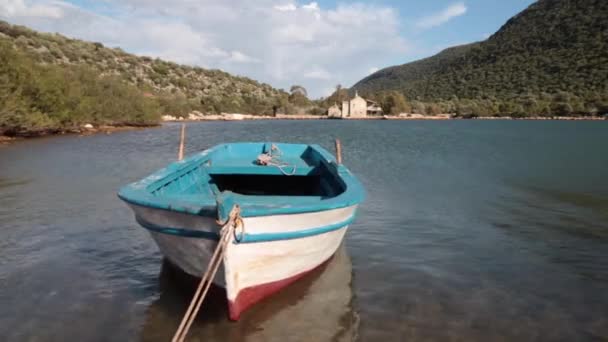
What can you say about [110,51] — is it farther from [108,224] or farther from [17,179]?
[108,224]

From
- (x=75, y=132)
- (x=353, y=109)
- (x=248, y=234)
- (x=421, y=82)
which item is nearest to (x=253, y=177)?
(x=248, y=234)

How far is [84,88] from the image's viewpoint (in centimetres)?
4481

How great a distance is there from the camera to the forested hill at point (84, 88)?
2962 centimetres

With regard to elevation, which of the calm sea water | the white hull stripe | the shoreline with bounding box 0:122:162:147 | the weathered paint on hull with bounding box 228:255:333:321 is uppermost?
the white hull stripe

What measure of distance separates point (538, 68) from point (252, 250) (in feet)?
427

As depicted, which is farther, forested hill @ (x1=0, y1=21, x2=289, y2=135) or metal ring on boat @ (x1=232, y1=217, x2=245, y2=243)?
forested hill @ (x1=0, y1=21, x2=289, y2=135)

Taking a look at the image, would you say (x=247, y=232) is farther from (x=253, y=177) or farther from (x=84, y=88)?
(x=84, y=88)

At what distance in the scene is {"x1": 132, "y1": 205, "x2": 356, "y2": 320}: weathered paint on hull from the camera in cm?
479

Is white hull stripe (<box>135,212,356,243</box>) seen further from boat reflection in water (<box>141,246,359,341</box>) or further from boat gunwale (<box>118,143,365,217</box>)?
boat reflection in water (<box>141,246,359,341</box>)

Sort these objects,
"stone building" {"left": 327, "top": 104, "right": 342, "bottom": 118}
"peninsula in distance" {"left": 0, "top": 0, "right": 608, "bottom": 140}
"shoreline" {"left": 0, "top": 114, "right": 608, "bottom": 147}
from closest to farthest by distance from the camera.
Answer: "shoreline" {"left": 0, "top": 114, "right": 608, "bottom": 147}
"peninsula in distance" {"left": 0, "top": 0, "right": 608, "bottom": 140}
"stone building" {"left": 327, "top": 104, "right": 342, "bottom": 118}

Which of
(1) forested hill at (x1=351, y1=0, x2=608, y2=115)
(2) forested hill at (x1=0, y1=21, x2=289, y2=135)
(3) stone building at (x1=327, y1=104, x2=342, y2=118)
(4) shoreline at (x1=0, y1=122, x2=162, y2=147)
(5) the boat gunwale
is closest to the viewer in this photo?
(5) the boat gunwale

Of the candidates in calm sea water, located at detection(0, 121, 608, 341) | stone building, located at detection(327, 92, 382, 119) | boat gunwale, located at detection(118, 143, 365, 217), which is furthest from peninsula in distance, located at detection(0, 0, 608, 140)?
boat gunwale, located at detection(118, 143, 365, 217)

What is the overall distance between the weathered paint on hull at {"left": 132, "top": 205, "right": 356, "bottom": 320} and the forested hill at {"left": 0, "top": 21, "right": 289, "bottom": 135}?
26.7 metres

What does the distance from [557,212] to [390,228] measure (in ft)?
16.5
